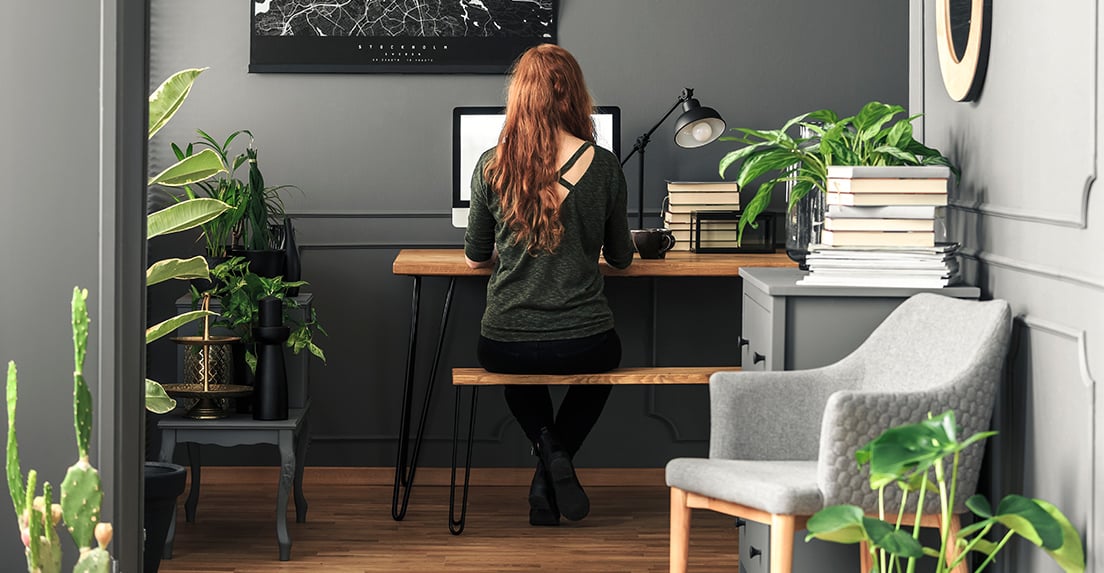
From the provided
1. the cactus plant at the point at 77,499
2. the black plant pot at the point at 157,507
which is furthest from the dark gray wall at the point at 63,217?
the black plant pot at the point at 157,507

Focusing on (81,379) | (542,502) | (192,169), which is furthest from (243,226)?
(81,379)

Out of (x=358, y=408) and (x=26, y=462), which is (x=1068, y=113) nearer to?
(x=26, y=462)

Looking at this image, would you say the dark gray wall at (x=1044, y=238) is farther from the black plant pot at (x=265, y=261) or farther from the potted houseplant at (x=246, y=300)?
the black plant pot at (x=265, y=261)

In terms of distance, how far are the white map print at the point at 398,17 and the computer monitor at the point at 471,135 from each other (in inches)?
12.3

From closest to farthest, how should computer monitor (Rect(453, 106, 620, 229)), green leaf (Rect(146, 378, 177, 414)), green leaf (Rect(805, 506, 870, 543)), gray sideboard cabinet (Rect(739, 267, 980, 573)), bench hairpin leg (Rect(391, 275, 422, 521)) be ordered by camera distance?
green leaf (Rect(805, 506, 870, 543))
gray sideboard cabinet (Rect(739, 267, 980, 573))
green leaf (Rect(146, 378, 177, 414))
bench hairpin leg (Rect(391, 275, 422, 521))
computer monitor (Rect(453, 106, 620, 229))

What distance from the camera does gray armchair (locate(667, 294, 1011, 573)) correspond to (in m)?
2.16

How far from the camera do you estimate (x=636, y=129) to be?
4129 mm

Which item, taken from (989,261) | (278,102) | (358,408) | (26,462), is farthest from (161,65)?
(989,261)

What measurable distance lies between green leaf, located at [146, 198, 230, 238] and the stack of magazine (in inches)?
62.7

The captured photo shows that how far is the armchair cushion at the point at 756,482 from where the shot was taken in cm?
218

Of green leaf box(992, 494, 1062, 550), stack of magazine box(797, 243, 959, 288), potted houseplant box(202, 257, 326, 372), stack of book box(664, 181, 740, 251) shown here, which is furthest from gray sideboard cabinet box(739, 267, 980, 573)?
potted houseplant box(202, 257, 326, 372)

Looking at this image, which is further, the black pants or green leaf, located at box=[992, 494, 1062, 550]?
the black pants

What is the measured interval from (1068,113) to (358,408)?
271 cm

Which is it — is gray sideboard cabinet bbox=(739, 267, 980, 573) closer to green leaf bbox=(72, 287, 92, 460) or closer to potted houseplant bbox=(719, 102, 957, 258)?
potted houseplant bbox=(719, 102, 957, 258)
